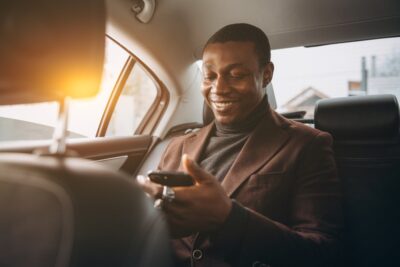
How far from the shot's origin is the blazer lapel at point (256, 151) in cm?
145

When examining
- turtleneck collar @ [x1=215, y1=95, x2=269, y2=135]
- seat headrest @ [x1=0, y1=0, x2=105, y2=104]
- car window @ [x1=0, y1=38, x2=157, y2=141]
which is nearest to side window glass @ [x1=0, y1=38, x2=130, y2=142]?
car window @ [x1=0, y1=38, x2=157, y2=141]

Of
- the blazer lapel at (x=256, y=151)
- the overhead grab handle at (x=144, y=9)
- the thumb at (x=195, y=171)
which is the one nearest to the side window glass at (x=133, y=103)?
the overhead grab handle at (x=144, y=9)

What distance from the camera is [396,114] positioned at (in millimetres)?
1659

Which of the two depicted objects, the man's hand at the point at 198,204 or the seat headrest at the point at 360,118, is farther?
the seat headrest at the point at 360,118

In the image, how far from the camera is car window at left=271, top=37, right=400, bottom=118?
7.38ft

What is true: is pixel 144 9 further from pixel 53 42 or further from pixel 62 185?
pixel 62 185

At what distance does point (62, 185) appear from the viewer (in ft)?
1.76

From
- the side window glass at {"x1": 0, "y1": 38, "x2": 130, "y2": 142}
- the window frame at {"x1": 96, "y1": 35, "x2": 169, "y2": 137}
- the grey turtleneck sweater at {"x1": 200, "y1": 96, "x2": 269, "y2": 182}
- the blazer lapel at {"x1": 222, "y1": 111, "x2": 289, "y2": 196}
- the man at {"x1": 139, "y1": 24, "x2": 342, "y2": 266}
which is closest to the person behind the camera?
the man at {"x1": 139, "y1": 24, "x2": 342, "y2": 266}

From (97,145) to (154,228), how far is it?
1518 millimetres

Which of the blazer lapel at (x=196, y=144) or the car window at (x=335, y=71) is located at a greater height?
the car window at (x=335, y=71)

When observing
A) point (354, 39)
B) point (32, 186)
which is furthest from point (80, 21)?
point (354, 39)

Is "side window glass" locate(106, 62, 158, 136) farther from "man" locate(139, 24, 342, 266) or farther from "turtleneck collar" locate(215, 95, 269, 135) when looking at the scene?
"turtleneck collar" locate(215, 95, 269, 135)

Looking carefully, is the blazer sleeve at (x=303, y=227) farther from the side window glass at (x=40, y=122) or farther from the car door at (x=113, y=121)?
the car door at (x=113, y=121)

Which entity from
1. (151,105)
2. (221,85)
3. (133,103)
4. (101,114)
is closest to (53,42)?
(221,85)
